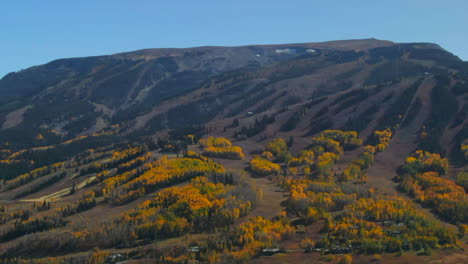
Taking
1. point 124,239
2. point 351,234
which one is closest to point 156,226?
point 124,239

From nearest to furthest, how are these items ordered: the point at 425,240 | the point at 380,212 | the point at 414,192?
1. the point at 425,240
2. the point at 380,212
3. the point at 414,192

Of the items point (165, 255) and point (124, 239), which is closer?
point (165, 255)

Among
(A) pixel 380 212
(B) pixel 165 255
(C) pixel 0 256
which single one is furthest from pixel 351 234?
(C) pixel 0 256

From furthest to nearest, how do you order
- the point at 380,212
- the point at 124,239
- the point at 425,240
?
1. the point at 380,212
2. the point at 124,239
3. the point at 425,240

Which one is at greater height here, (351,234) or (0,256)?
(351,234)

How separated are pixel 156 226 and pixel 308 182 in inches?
3190

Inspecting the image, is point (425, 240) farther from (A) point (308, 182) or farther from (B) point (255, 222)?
(A) point (308, 182)

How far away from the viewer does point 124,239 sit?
13288 centimetres

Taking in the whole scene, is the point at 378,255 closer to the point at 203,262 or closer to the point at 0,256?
the point at 203,262

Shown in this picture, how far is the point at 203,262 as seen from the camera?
362ft

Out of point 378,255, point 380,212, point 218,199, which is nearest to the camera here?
point 378,255

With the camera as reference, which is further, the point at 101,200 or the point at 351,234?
the point at 101,200

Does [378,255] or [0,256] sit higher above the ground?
[378,255]

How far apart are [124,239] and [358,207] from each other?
79.7m
